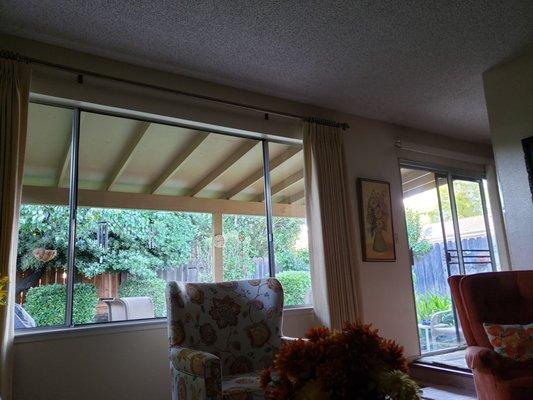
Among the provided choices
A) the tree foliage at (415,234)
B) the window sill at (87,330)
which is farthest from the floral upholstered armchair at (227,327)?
the tree foliage at (415,234)

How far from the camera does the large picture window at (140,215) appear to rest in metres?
2.79

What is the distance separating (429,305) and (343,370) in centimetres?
397

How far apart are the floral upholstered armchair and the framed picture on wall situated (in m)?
1.58

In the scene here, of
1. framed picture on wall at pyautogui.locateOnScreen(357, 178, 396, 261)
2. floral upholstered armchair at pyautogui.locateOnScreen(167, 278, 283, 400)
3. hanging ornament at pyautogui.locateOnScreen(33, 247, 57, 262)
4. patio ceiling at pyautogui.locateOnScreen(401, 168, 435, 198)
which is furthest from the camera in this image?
patio ceiling at pyautogui.locateOnScreen(401, 168, 435, 198)

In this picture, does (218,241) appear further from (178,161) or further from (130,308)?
(130,308)

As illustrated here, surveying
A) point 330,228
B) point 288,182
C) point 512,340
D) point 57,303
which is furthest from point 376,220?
point 57,303

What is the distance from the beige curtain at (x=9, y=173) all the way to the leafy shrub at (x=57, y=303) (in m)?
0.26

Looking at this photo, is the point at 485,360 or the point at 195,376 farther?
the point at 485,360

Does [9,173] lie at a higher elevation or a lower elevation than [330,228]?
higher

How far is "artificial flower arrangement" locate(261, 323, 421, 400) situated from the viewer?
114 centimetres

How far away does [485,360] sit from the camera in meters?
2.28

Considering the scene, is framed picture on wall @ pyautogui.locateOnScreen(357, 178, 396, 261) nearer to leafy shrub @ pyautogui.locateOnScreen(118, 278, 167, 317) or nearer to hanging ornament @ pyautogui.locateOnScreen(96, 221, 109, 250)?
leafy shrub @ pyautogui.locateOnScreen(118, 278, 167, 317)

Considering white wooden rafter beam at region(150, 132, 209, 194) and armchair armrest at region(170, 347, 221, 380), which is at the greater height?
white wooden rafter beam at region(150, 132, 209, 194)

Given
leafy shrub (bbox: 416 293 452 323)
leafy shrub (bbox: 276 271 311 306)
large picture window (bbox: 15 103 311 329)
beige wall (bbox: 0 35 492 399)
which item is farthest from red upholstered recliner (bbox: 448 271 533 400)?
leafy shrub (bbox: 416 293 452 323)
